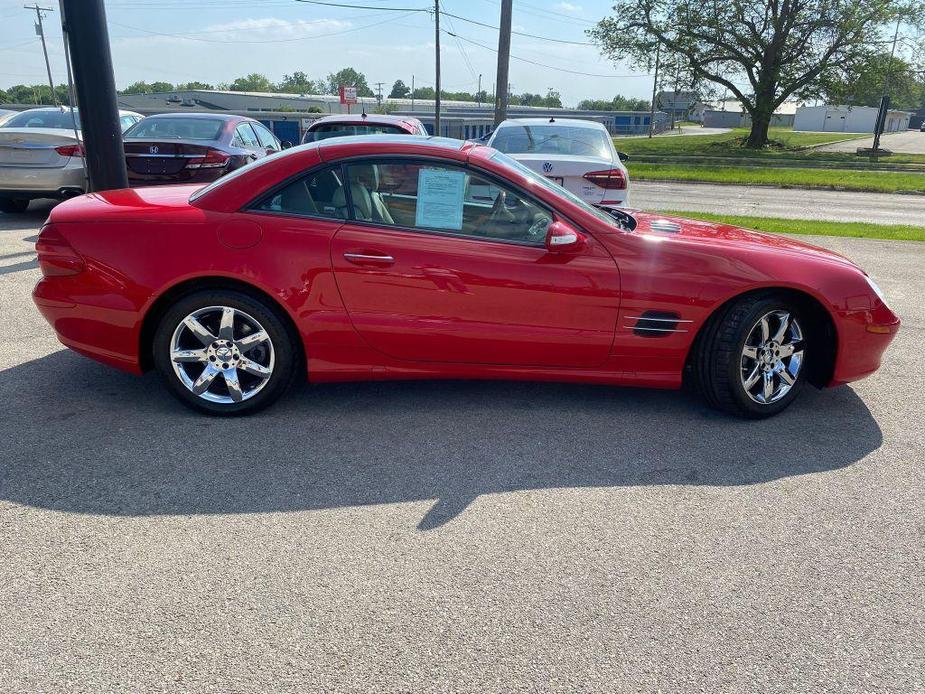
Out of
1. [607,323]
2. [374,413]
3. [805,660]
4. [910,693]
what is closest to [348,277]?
[374,413]

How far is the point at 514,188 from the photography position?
13.2ft

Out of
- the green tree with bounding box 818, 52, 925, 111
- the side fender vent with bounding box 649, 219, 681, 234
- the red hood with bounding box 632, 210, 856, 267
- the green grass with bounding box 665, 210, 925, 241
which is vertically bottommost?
the green grass with bounding box 665, 210, 925, 241

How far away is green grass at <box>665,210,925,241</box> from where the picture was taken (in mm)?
11105

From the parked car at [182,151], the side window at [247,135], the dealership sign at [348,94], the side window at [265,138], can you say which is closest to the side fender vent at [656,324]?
the parked car at [182,151]

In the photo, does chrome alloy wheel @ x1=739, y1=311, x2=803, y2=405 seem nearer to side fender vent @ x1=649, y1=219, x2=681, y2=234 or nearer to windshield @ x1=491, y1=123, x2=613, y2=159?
side fender vent @ x1=649, y1=219, x2=681, y2=234

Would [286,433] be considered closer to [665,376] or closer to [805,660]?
[665,376]

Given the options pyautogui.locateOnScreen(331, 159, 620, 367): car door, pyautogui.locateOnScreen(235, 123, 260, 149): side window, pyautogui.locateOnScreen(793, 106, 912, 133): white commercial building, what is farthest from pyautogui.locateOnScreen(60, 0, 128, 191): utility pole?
pyautogui.locateOnScreen(793, 106, 912, 133): white commercial building

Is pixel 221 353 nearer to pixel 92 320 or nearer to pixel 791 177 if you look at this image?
pixel 92 320

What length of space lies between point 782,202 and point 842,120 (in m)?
77.5

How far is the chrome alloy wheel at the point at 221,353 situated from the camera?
3.91 meters

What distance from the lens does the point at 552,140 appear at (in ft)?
30.0

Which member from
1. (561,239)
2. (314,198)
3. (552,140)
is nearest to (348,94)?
(552,140)

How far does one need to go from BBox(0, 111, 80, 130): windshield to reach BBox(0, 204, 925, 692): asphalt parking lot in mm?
7689

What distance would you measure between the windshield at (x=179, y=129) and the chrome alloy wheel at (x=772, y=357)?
773 cm
